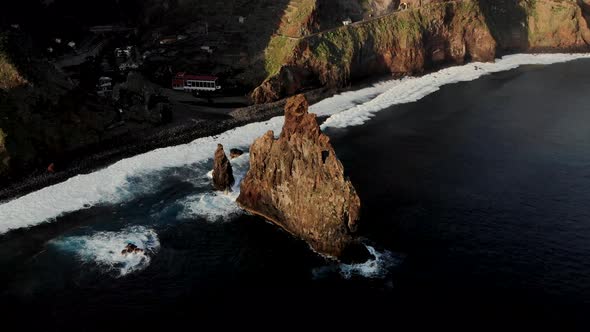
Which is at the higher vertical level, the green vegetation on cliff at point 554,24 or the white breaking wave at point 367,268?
the green vegetation on cliff at point 554,24

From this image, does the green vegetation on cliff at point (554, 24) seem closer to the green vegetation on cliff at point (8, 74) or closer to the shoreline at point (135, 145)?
the shoreline at point (135, 145)

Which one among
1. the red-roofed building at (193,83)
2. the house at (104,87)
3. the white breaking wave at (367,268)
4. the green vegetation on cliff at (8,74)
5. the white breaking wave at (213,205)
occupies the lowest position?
the white breaking wave at (367,268)

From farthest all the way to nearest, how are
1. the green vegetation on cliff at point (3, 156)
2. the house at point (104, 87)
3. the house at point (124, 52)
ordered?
the house at point (124, 52), the house at point (104, 87), the green vegetation on cliff at point (3, 156)

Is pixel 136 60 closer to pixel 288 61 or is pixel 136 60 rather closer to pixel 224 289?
pixel 288 61

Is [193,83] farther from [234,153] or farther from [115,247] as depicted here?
[115,247]

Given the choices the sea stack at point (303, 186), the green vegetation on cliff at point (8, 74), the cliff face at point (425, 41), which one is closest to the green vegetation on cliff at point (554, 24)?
the cliff face at point (425, 41)

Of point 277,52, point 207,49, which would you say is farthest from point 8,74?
point 277,52

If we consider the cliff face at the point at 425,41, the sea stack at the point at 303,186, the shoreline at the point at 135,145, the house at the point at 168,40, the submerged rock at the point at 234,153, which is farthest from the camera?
the house at the point at 168,40

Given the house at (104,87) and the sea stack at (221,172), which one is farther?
the house at (104,87)

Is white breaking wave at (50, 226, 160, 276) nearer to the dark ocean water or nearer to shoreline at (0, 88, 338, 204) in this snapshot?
the dark ocean water
